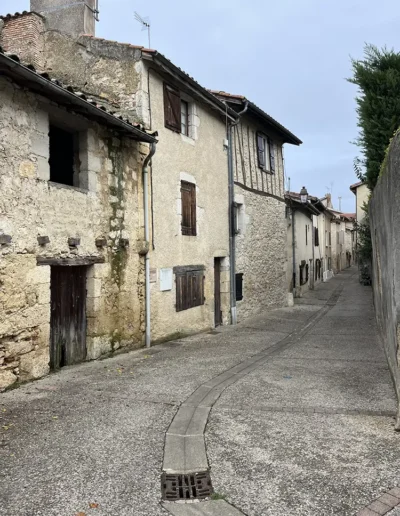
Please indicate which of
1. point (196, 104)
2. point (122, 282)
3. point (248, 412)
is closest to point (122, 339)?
point (122, 282)

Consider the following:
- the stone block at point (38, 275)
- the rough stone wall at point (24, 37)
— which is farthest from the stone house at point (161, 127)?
the stone block at point (38, 275)

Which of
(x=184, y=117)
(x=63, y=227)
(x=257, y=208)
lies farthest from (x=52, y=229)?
(x=257, y=208)

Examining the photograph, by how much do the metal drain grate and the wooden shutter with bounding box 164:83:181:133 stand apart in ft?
23.4

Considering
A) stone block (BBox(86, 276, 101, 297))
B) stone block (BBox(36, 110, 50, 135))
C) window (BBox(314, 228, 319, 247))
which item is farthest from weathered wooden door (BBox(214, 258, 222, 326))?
window (BBox(314, 228, 319, 247))

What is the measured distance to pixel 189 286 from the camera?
9.67 m

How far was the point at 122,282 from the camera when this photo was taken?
24.9 feet

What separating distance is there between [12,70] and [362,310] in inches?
470

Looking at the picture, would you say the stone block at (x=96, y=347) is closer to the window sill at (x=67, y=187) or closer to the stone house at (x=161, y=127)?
the stone house at (x=161, y=127)

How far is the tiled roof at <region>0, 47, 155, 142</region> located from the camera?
4864mm

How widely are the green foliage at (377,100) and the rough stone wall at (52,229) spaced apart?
5.29 metres

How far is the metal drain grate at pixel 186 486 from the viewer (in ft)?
9.73

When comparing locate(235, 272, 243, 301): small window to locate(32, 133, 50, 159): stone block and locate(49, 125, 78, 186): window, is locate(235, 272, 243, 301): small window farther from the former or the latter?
locate(32, 133, 50, 159): stone block

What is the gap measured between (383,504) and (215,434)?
1.56 metres

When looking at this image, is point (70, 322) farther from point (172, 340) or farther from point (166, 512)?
point (166, 512)
